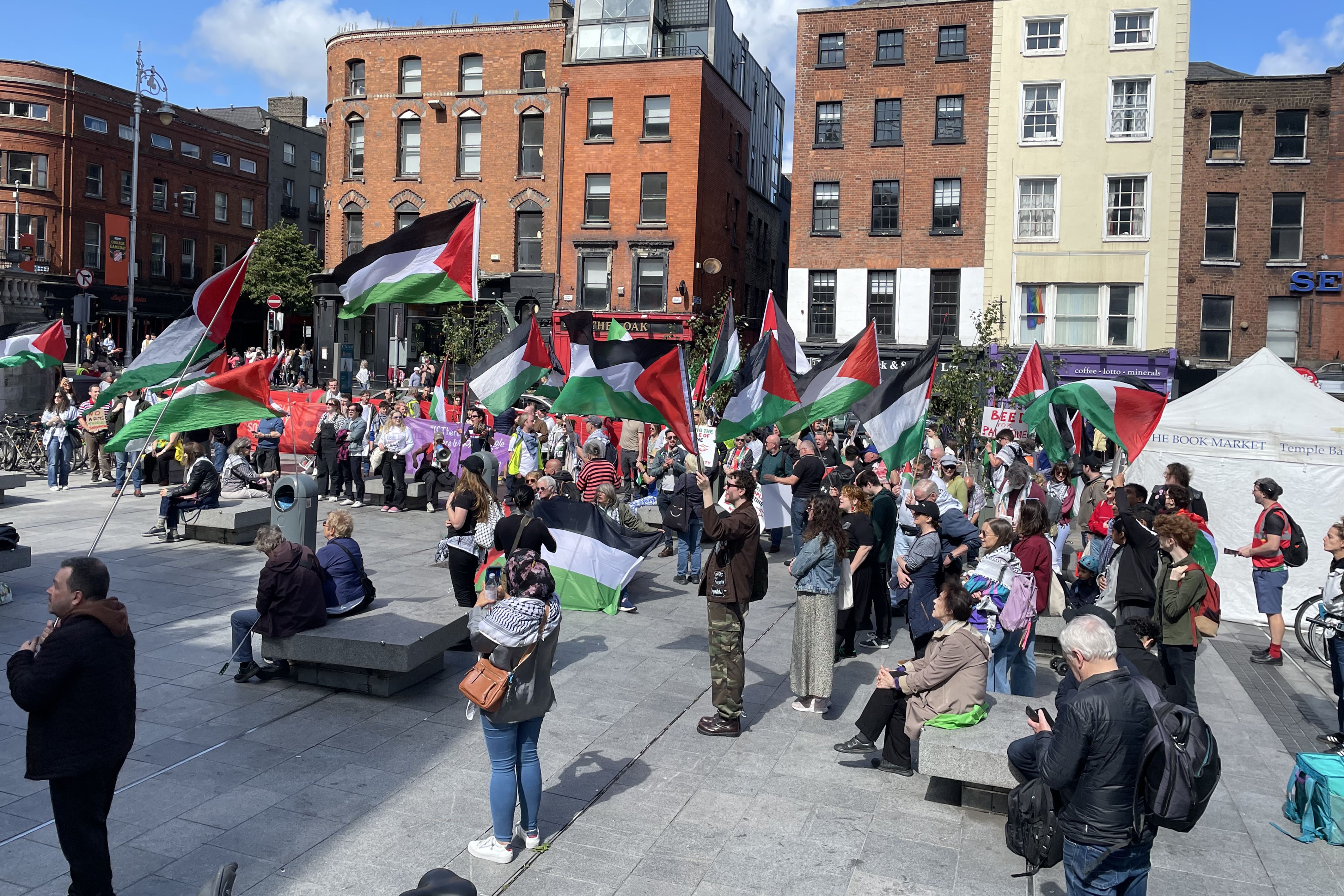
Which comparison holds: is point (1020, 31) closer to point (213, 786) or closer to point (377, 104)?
point (377, 104)

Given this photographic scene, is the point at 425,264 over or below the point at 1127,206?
below

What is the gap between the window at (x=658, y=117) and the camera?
38.9 metres

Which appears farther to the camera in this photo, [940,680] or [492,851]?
[940,680]

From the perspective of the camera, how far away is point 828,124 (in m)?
35.8

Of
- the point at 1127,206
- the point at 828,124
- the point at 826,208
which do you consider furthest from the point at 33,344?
the point at 1127,206

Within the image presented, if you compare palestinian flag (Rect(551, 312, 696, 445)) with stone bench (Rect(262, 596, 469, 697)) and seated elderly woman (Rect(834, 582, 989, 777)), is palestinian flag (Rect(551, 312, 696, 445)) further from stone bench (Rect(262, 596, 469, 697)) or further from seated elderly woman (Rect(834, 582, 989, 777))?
seated elderly woman (Rect(834, 582, 989, 777))

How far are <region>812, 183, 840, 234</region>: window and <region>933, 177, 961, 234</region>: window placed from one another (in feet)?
10.7

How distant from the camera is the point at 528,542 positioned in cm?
945

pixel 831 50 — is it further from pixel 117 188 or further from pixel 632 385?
pixel 117 188

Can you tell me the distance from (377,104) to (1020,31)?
83.9 ft

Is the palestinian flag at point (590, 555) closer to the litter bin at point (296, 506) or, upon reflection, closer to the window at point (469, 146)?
the litter bin at point (296, 506)

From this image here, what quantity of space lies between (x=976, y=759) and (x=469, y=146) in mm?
39816

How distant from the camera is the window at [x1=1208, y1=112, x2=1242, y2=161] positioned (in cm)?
3206

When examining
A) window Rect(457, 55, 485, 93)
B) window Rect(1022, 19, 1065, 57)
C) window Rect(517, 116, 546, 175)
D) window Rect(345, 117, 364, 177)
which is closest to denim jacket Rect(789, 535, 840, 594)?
window Rect(1022, 19, 1065, 57)
